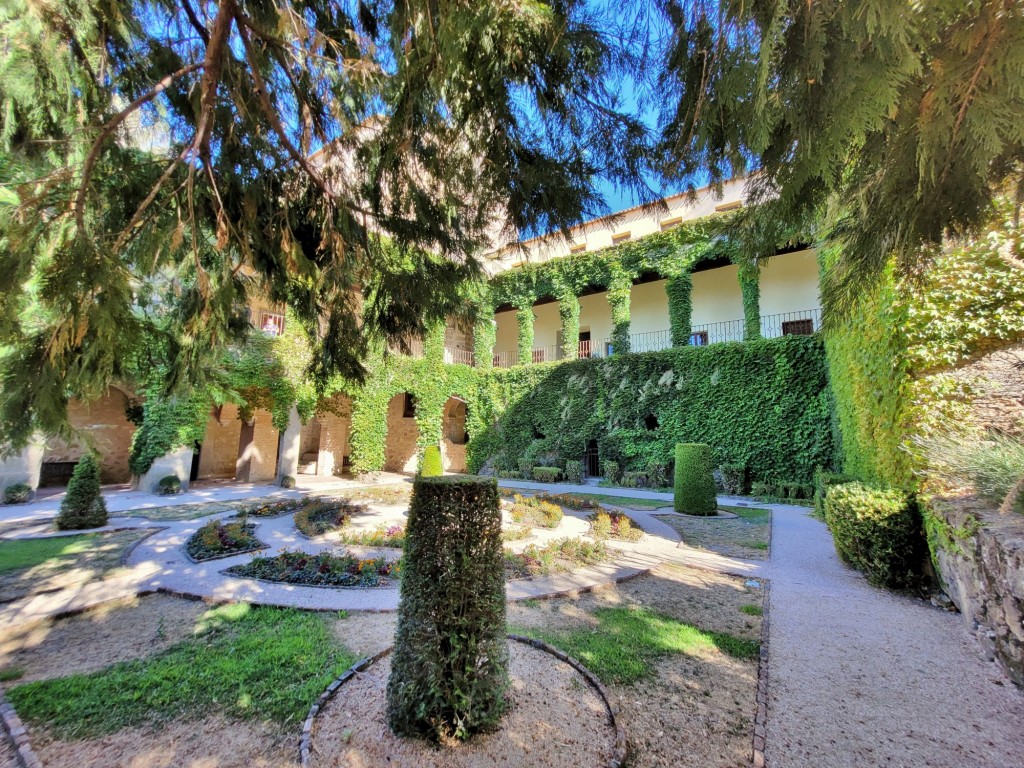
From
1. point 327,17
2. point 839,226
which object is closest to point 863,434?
point 839,226

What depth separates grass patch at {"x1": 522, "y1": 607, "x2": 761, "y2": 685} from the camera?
8.55 feet

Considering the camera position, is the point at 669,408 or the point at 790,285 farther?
the point at 790,285

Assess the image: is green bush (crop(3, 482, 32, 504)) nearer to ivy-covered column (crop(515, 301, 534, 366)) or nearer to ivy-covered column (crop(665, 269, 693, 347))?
ivy-covered column (crop(515, 301, 534, 366))

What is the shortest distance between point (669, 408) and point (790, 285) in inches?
253

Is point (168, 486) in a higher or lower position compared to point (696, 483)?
lower

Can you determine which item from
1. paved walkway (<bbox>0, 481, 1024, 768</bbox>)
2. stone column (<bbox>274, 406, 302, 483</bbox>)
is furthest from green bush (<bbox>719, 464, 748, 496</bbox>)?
stone column (<bbox>274, 406, 302, 483</bbox>)

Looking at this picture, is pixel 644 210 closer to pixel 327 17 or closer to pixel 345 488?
pixel 327 17

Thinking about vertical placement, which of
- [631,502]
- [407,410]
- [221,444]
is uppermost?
[407,410]

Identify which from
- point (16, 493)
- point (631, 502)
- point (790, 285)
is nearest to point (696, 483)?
point (631, 502)

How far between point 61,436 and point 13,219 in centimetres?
118

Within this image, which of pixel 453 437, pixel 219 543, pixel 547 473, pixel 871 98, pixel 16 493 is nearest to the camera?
pixel 871 98

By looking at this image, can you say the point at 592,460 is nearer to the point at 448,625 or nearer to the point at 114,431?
the point at 448,625

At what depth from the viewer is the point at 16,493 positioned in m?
9.19

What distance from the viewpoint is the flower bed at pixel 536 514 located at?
7.11m
